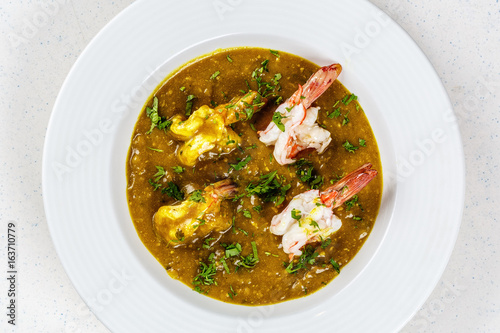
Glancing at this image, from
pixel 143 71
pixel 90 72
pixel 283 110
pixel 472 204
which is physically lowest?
pixel 472 204

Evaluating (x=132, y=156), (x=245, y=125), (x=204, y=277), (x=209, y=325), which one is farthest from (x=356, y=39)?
(x=209, y=325)

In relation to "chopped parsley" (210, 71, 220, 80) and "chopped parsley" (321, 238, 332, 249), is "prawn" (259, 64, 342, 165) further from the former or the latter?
"chopped parsley" (321, 238, 332, 249)

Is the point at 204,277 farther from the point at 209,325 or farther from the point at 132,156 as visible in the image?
the point at 132,156

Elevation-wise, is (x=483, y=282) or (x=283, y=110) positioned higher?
(x=283, y=110)

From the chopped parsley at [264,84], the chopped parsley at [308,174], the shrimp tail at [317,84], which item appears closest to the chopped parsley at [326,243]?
Answer: the chopped parsley at [308,174]

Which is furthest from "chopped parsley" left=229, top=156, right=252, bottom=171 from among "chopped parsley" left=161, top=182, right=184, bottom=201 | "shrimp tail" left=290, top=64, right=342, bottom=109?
"shrimp tail" left=290, top=64, right=342, bottom=109

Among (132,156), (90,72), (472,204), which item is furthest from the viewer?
(472,204)

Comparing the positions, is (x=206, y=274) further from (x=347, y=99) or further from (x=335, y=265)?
(x=347, y=99)
